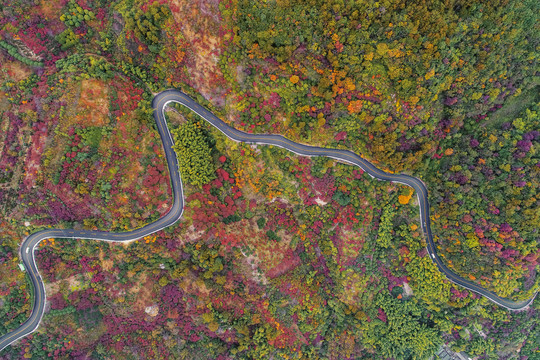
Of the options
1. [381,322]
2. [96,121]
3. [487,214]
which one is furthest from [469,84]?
[96,121]

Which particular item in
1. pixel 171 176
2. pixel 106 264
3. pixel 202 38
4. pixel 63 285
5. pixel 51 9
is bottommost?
pixel 63 285

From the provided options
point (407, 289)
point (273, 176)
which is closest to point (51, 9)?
point (273, 176)

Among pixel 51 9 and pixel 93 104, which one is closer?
pixel 93 104

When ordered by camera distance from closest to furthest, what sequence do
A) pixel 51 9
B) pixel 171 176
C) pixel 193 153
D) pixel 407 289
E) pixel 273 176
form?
pixel 51 9
pixel 193 153
pixel 171 176
pixel 273 176
pixel 407 289

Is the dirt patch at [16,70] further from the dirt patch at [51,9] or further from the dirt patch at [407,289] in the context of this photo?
the dirt patch at [407,289]

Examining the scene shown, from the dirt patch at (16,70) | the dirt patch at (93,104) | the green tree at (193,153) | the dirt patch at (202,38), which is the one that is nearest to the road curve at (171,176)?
the green tree at (193,153)

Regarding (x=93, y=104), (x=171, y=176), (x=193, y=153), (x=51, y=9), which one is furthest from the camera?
(x=171, y=176)

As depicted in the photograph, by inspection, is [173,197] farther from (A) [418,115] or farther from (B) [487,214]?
(B) [487,214]

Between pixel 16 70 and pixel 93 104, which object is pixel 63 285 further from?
pixel 16 70
